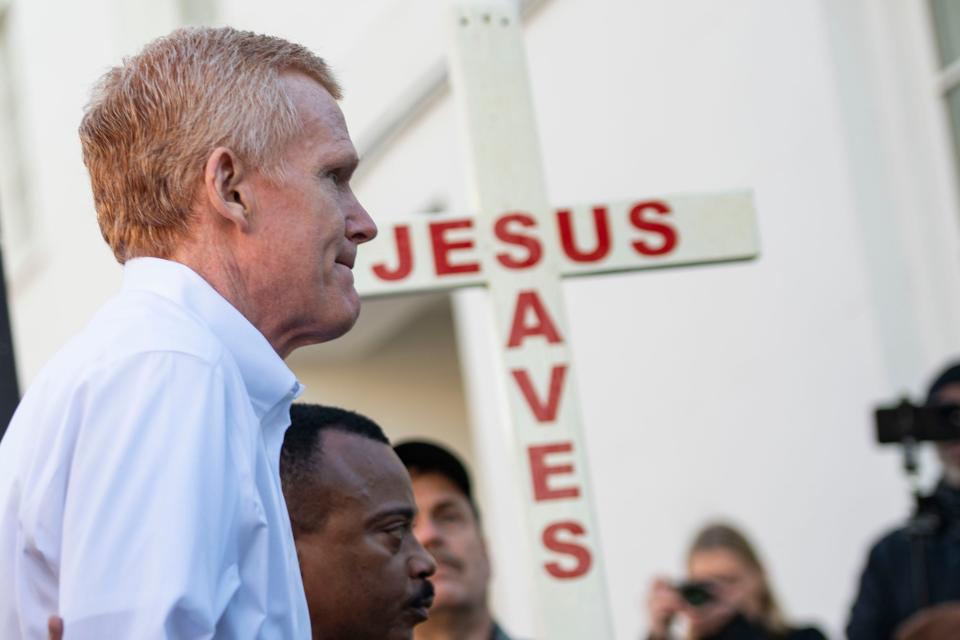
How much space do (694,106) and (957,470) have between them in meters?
2.41

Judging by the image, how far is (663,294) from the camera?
271 inches

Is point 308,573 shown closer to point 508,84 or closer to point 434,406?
point 508,84

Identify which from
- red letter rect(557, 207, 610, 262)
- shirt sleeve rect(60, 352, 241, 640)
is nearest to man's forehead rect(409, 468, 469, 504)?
red letter rect(557, 207, 610, 262)

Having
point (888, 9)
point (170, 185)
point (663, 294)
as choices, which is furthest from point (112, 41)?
point (170, 185)

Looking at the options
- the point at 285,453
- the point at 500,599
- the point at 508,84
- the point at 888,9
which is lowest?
the point at 500,599

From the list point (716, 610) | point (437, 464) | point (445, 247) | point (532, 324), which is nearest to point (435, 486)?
point (437, 464)

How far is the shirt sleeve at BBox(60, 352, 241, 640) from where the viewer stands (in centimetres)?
158

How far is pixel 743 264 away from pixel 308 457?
3830 millimetres

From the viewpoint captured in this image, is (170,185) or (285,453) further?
(285,453)

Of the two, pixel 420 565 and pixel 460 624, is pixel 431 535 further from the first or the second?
pixel 420 565

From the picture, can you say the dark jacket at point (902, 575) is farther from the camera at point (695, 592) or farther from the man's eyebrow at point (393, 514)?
the man's eyebrow at point (393, 514)

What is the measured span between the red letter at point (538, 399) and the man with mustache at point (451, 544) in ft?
0.75

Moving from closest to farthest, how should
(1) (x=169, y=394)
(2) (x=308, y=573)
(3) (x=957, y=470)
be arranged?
(1) (x=169, y=394) → (2) (x=308, y=573) → (3) (x=957, y=470)

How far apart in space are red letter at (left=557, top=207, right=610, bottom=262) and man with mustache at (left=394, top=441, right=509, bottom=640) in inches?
19.0
